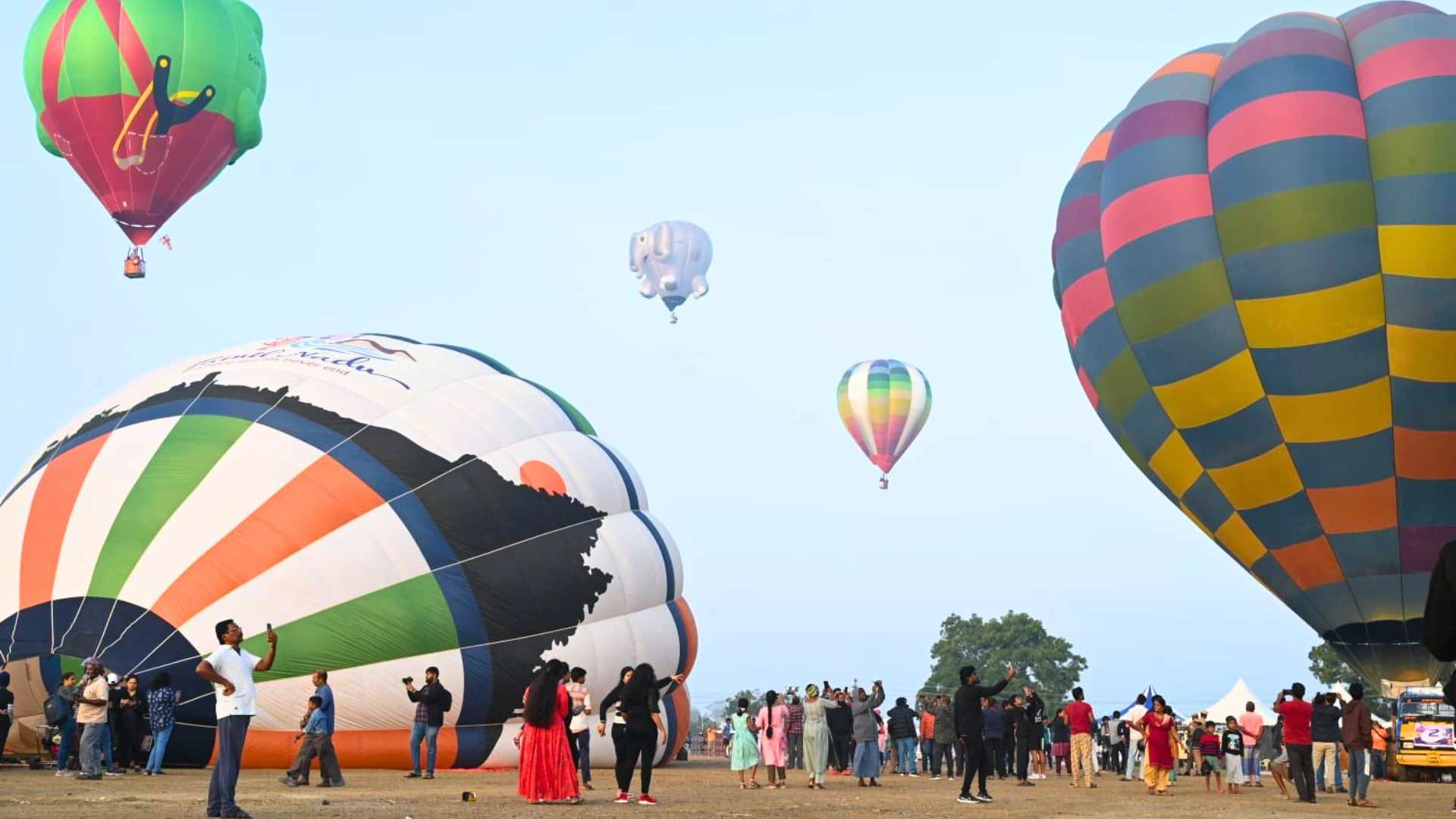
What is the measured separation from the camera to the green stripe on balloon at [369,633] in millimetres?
19938

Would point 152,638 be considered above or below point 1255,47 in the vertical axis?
below

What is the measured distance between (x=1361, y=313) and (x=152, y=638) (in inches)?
653

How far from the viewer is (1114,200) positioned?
2672 centimetres

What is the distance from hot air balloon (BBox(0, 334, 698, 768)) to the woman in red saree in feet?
21.3

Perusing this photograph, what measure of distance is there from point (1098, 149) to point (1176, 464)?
547cm

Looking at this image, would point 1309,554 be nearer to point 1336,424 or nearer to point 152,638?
point 1336,424

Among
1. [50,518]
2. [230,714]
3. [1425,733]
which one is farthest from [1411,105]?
[230,714]

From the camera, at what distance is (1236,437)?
83.9 ft

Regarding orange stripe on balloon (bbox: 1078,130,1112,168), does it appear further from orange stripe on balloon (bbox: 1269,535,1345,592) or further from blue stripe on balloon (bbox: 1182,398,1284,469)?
orange stripe on balloon (bbox: 1269,535,1345,592)

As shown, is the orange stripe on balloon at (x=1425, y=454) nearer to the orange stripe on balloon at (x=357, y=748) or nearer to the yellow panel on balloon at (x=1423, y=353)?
the yellow panel on balloon at (x=1423, y=353)

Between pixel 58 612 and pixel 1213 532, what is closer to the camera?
pixel 58 612

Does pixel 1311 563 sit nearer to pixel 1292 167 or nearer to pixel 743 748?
pixel 1292 167

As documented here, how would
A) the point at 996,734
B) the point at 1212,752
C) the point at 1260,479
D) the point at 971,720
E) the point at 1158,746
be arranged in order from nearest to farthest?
the point at 971,720 → the point at 1158,746 → the point at 1212,752 → the point at 996,734 → the point at 1260,479

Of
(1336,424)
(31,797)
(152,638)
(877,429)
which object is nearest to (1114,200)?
(1336,424)
